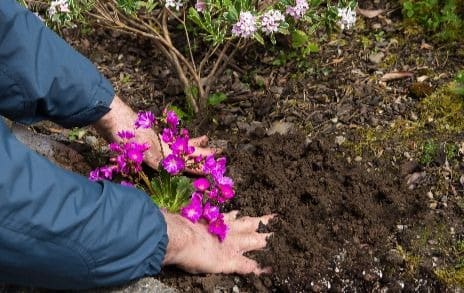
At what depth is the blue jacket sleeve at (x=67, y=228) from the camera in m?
2.09

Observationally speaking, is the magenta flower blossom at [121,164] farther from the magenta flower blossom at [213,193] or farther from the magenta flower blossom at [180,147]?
the magenta flower blossom at [213,193]

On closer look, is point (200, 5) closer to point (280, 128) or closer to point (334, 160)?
point (280, 128)

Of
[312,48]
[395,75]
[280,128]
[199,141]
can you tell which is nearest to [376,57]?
[395,75]

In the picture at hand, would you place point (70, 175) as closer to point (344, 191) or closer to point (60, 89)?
point (60, 89)

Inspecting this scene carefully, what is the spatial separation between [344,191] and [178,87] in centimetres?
123

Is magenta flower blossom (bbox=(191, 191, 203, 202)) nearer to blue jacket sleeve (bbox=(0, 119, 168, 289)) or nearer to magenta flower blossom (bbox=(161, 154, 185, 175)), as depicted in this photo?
magenta flower blossom (bbox=(161, 154, 185, 175))

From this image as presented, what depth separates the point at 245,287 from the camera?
2.61 m

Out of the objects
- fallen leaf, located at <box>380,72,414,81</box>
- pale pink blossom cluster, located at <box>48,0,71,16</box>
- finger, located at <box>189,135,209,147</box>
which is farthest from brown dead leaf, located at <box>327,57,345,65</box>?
pale pink blossom cluster, located at <box>48,0,71,16</box>

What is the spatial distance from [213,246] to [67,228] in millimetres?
649

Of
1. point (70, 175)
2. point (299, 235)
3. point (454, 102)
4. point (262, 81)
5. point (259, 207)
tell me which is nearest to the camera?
point (70, 175)

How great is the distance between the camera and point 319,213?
279 centimetres

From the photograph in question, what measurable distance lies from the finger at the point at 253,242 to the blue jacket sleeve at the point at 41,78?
2.76ft

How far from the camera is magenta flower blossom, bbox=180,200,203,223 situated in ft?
8.74

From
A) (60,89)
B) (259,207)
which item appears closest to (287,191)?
(259,207)
